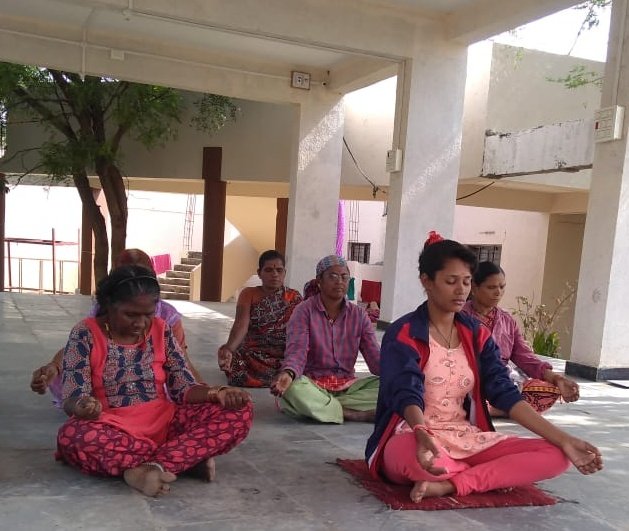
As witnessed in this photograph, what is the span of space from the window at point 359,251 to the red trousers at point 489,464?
56.3 feet

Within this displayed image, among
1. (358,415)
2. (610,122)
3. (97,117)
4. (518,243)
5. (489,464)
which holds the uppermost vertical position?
(97,117)

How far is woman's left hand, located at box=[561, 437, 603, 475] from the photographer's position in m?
2.30

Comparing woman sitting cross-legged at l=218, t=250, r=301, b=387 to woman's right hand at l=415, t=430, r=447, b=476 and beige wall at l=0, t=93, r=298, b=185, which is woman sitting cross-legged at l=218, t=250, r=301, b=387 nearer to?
woman's right hand at l=415, t=430, r=447, b=476

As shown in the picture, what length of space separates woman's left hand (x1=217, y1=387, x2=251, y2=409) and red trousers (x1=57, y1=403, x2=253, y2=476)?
6 centimetres

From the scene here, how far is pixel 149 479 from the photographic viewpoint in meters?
2.42

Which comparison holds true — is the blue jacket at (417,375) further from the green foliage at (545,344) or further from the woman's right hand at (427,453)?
the green foliage at (545,344)

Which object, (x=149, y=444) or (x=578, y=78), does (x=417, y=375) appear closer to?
(x=149, y=444)

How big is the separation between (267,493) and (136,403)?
648mm

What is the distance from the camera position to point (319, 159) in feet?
30.9

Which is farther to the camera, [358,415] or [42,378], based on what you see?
[358,415]

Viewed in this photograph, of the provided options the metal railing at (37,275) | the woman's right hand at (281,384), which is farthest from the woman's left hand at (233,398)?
the metal railing at (37,275)

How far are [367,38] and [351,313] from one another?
4175 mm

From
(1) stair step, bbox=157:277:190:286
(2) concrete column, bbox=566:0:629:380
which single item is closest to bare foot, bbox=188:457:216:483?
(2) concrete column, bbox=566:0:629:380

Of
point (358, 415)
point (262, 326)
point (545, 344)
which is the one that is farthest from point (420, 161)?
point (358, 415)
